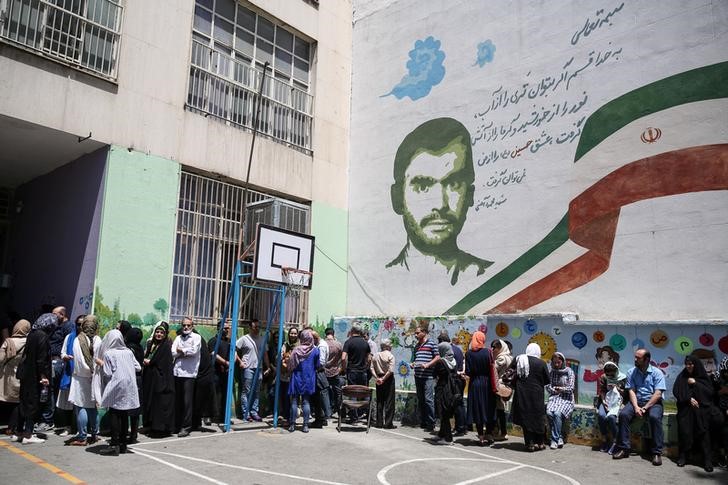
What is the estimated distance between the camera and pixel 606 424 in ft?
29.2

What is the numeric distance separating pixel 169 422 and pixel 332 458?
2.79m

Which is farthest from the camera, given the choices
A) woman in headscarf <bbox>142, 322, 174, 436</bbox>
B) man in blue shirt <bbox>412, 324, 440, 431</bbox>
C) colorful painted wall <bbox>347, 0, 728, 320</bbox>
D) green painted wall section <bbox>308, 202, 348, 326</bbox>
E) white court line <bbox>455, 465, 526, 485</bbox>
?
green painted wall section <bbox>308, 202, 348, 326</bbox>

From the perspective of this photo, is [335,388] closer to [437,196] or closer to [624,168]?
[437,196]

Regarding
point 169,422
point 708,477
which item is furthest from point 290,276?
point 708,477

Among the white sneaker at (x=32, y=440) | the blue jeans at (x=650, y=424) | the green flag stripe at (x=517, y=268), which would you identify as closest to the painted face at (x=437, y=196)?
the green flag stripe at (x=517, y=268)

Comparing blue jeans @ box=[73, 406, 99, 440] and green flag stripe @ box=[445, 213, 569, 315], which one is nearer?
blue jeans @ box=[73, 406, 99, 440]

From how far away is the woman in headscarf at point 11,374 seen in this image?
8172mm

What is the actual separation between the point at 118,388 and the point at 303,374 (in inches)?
125

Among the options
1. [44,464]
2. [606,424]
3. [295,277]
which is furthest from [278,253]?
[606,424]

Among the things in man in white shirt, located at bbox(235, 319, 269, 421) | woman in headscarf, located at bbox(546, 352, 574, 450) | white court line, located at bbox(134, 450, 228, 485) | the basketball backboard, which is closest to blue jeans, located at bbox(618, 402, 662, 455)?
woman in headscarf, located at bbox(546, 352, 574, 450)

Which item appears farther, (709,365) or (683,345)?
(683,345)

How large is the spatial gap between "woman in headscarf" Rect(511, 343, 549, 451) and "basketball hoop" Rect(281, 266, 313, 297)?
13.9 ft

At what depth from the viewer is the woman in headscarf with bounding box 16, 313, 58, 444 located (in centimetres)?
810

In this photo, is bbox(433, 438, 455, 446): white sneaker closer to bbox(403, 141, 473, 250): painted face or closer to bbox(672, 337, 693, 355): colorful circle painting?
bbox(672, 337, 693, 355): colorful circle painting
